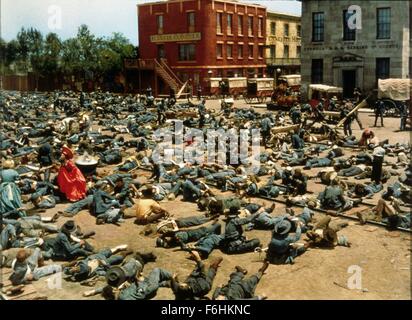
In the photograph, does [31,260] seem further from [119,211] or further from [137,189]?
[137,189]

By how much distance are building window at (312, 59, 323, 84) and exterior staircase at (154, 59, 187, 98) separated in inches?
609

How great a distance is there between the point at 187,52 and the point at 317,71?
17.5 metres

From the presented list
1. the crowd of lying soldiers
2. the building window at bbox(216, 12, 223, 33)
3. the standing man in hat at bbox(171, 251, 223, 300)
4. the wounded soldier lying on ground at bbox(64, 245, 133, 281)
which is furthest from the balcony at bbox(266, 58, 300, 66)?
the standing man in hat at bbox(171, 251, 223, 300)

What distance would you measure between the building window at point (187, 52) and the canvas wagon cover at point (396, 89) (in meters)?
25.1

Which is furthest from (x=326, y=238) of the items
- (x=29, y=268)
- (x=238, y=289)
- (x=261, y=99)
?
(x=261, y=99)

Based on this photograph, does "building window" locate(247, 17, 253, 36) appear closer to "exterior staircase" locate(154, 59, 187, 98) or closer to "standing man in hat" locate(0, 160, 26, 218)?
"exterior staircase" locate(154, 59, 187, 98)

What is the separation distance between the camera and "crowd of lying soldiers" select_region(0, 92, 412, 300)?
9.07 metres

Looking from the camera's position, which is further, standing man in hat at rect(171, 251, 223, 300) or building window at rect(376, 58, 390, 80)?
building window at rect(376, 58, 390, 80)

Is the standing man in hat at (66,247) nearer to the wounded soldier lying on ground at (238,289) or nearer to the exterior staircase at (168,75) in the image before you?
the wounded soldier lying on ground at (238,289)

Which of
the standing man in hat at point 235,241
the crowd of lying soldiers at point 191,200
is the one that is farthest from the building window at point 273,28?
the standing man in hat at point 235,241

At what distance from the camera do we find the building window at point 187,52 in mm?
50219

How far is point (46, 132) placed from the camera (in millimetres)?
25594

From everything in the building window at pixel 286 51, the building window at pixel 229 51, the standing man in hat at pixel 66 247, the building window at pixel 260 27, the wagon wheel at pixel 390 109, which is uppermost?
the building window at pixel 260 27
